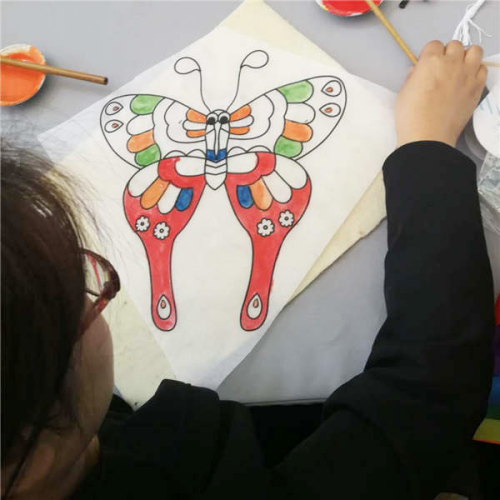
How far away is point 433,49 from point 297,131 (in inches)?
6.8

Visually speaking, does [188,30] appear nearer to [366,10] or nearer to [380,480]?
[366,10]

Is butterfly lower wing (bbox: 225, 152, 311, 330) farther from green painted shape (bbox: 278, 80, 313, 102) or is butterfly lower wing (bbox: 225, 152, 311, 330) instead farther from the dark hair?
the dark hair

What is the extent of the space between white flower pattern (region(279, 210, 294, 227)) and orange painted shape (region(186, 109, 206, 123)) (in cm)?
15

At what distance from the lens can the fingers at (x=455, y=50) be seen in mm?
497

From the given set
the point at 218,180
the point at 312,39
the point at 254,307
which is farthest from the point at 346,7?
the point at 254,307

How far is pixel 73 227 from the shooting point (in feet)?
1.06

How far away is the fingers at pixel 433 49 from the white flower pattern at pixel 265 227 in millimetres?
250

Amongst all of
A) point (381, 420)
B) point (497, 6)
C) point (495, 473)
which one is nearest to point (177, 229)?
point (381, 420)

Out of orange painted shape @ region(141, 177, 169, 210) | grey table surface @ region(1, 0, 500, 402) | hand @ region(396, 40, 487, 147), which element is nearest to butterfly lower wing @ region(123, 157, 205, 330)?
orange painted shape @ region(141, 177, 169, 210)

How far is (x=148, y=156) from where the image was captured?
53 centimetres

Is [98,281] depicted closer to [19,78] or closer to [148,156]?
[148,156]

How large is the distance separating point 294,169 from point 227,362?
0.21 meters

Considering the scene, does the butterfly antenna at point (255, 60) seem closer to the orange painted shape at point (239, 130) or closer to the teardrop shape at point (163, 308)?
the orange painted shape at point (239, 130)

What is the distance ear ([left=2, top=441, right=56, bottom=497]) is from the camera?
294mm
